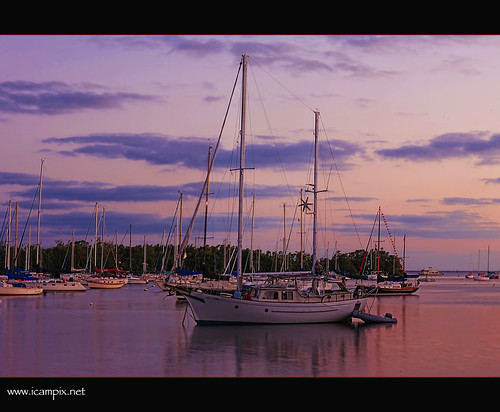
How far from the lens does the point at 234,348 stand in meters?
33.9

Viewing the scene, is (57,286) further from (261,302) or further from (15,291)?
(261,302)

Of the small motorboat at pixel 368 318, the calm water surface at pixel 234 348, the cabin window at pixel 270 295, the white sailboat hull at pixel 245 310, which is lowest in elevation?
the calm water surface at pixel 234 348

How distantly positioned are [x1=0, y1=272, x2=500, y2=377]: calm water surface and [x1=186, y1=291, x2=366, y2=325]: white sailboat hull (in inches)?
24.9

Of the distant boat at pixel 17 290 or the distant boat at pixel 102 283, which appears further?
the distant boat at pixel 102 283

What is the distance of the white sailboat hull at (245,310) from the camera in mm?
41656

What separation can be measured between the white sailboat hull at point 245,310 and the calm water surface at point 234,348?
2.07 feet

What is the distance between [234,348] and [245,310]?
7.70 meters

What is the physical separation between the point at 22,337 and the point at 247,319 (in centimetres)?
1245

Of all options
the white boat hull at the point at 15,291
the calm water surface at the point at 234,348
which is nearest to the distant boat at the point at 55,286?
the white boat hull at the point at 15,291

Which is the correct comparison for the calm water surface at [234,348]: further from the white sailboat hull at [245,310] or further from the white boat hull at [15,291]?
the white boat hull at [15,291]
